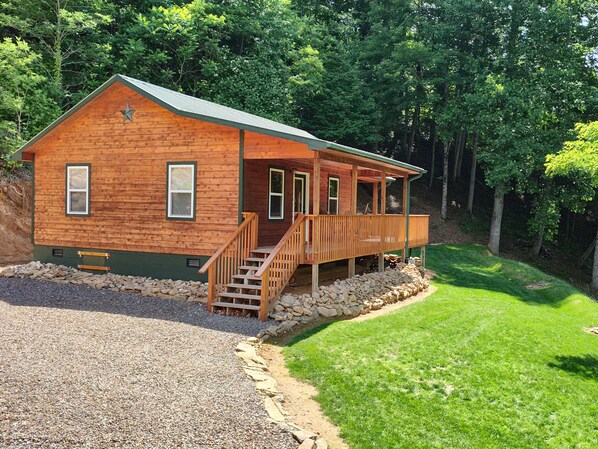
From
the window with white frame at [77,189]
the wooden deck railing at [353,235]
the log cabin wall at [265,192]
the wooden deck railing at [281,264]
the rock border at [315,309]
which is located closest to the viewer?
the rock border at [315,309]

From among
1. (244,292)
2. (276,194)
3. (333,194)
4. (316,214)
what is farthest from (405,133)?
(244,292)

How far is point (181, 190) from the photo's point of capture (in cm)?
1340

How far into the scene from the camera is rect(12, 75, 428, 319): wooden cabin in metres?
11.9

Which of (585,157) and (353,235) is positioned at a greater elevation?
(585,157)

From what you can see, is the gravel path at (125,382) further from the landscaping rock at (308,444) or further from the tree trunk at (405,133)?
the tree trunk at (405,133)

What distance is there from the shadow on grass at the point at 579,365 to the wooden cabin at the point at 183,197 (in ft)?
17.1

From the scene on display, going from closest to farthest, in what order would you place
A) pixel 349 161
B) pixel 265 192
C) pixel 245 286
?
pixel 245 286, pixel 349 161, pixel 265 192

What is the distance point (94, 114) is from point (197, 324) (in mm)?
7469

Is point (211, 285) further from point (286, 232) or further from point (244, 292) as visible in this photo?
point (286, 232)

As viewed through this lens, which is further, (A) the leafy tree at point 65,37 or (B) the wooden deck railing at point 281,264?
(A) the leafy tree at point 65,37

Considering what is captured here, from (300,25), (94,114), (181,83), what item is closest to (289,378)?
(94,114)

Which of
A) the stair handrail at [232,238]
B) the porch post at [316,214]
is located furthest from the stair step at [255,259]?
the porch post at [316,214]

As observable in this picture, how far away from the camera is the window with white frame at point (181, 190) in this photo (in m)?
13.2

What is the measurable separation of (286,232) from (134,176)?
431 centimetres
